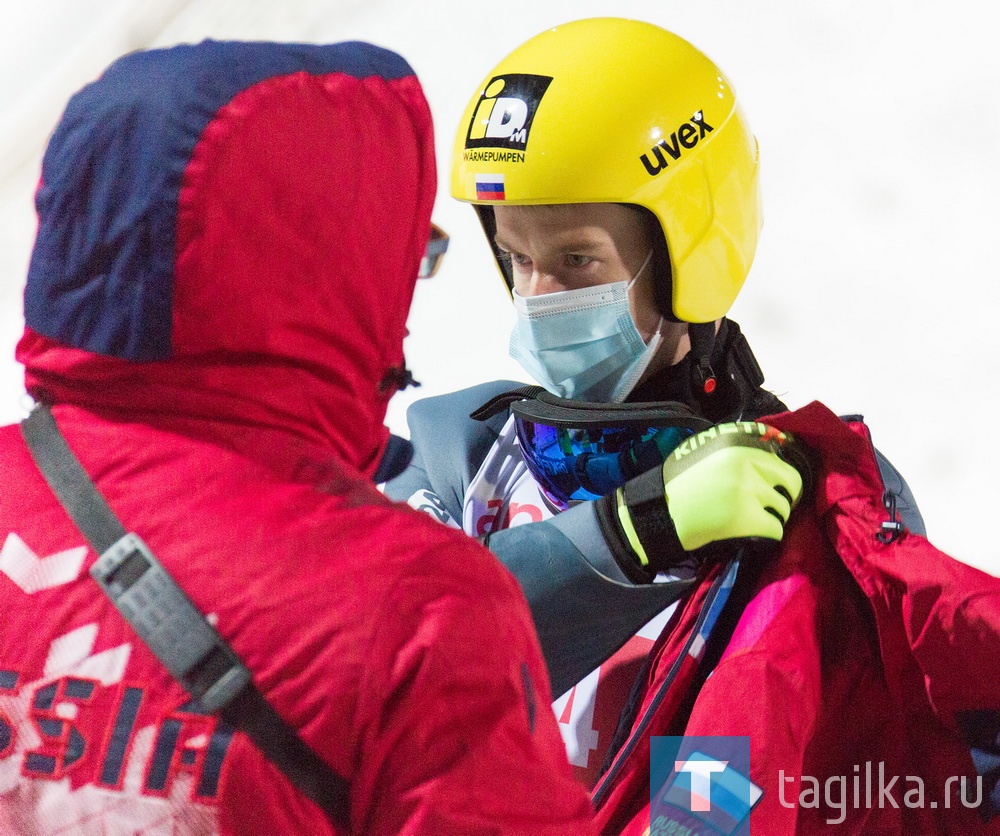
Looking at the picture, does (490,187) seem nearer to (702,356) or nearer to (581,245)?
(581,245)

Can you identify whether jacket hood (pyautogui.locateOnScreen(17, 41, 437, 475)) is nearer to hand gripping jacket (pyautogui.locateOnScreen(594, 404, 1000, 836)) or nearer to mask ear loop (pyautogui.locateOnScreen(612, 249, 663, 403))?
hand gripping jacket (pyautogui.locateOnScreen(594, 404, 1000, 836))

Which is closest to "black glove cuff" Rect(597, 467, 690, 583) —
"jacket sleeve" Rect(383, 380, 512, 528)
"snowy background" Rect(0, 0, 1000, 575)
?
"jacket sleeve" Rect(383, 380, 512, 528)

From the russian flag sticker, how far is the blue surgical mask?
0.45 ft

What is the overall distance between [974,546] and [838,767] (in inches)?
39.8

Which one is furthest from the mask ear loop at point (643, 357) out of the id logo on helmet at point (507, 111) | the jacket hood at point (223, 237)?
the jacket hood at point (223, 237)

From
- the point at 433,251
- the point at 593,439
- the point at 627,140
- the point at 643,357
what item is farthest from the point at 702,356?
the point at 433,251

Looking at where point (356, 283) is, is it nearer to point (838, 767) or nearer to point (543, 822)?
point (543, 822)

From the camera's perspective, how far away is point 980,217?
2273mm

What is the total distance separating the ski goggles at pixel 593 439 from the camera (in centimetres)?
138

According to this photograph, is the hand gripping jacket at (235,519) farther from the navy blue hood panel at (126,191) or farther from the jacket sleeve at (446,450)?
the jacket sleeve at (446,450)

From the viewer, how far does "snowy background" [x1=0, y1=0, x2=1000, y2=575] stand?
2186mm

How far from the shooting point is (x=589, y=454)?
1473mm

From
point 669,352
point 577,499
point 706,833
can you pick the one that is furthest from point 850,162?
point 706,833

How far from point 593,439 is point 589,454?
0.02 meters
